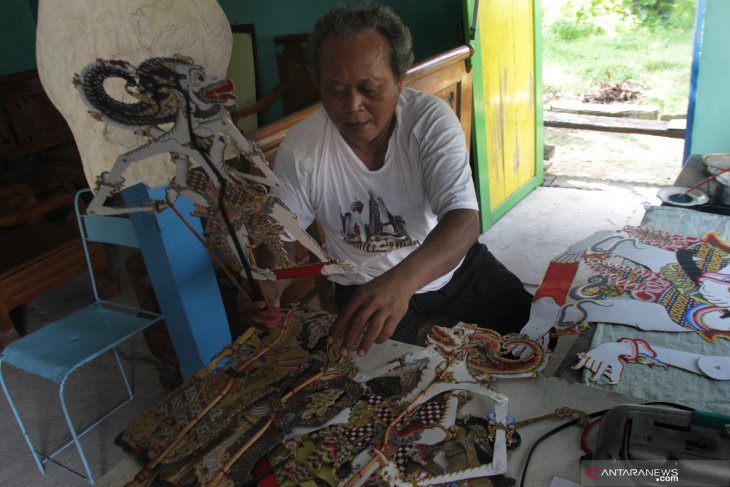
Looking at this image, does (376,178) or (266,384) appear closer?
(266,384)

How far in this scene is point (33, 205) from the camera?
2576mm

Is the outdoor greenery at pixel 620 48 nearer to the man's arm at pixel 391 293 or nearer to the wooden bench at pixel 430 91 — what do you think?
the wooden bench at pixel 430 91

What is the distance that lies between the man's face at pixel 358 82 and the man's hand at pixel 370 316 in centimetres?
43

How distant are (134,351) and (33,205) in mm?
904

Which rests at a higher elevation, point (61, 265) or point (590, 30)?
point (590, 30)

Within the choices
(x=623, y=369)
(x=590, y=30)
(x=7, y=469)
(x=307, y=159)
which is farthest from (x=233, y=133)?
(x=590, y=30)

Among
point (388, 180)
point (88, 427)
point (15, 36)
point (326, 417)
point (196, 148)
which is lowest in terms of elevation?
point (88, 427)

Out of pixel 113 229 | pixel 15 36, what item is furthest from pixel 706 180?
pixel 15 36

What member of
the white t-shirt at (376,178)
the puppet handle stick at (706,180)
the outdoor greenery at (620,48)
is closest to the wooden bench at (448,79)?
the white t-shirt at (376,178)

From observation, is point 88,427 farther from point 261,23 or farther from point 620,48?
point 620,48

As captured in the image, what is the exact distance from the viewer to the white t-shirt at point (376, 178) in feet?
4.17

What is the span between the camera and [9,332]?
244 centimetres

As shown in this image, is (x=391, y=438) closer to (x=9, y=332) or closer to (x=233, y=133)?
(x=233, y=133)

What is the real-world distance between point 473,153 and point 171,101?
82.3 inches
